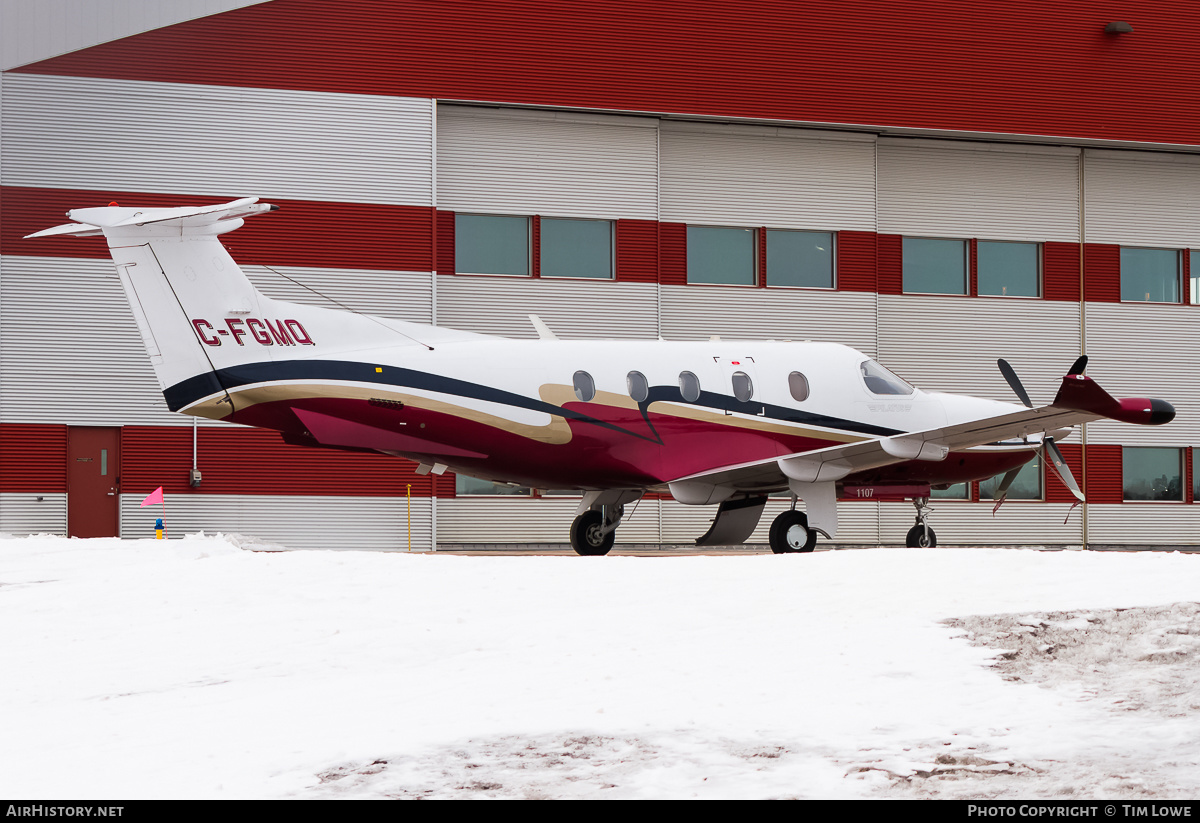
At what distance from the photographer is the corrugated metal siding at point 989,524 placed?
95.6ft

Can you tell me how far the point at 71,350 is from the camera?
25.0 meters

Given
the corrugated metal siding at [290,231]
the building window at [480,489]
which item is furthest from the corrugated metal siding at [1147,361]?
the corrugated metal siding at [290,231]

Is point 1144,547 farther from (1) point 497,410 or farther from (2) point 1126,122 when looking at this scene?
(1) point 497,410

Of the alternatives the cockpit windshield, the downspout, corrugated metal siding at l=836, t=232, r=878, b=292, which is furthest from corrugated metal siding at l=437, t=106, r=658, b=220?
the downspout

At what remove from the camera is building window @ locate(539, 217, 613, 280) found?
2773 centimetres

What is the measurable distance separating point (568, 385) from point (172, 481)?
40.7ft

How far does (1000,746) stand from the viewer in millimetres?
5859

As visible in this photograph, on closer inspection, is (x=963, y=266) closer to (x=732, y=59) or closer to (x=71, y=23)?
(x=732, y=59)

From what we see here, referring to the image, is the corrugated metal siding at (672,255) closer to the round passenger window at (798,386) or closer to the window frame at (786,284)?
the window frame at (786,284)

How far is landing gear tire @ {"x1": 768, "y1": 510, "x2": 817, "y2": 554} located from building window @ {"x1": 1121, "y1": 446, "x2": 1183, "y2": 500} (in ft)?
54.9

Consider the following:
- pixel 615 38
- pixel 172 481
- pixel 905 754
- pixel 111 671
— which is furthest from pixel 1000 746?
pixel 615 38

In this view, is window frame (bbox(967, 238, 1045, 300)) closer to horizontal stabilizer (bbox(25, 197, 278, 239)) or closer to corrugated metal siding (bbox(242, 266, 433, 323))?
corrugated metal siding (bbox(242, 266, 433, 323))

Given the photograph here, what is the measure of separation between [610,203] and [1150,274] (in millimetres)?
16054

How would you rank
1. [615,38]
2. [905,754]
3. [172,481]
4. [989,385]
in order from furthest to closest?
[989,385] < [615,38] < [172,481] < [905,754]
